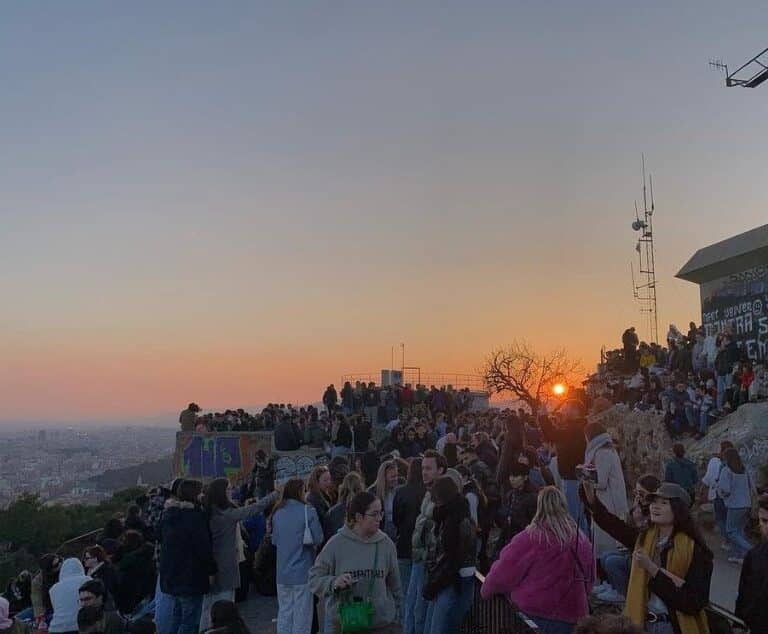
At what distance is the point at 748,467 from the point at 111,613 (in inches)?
510

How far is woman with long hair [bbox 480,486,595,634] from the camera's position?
4480 millimetres

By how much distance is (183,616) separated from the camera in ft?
20.2

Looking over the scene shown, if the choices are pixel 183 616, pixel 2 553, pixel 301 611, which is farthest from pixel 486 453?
pixel 2 553

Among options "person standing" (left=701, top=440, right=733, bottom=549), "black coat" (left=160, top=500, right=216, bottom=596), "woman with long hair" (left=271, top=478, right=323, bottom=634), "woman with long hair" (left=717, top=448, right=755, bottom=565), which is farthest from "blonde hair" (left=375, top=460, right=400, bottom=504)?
"person standing" (left=701, top=440, right=733, bottom=549)

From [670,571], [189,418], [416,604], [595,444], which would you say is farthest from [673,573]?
[189,418]

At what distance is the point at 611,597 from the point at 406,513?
1896 millimetres

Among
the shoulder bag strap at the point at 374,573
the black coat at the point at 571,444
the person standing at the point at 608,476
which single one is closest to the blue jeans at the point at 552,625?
the shoulder bag strap at the point at 374,573

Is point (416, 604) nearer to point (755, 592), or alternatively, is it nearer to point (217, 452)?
point (755, 592)

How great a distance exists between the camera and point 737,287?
20.0 metres

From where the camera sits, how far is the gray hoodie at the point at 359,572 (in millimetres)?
4402

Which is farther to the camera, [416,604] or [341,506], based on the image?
[341,506]

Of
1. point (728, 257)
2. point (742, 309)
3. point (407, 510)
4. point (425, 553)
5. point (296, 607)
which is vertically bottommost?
point (296, 607)

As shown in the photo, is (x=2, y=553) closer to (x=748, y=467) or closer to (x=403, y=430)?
(x=403, y=430)

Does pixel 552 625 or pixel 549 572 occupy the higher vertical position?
pixel 549 572
